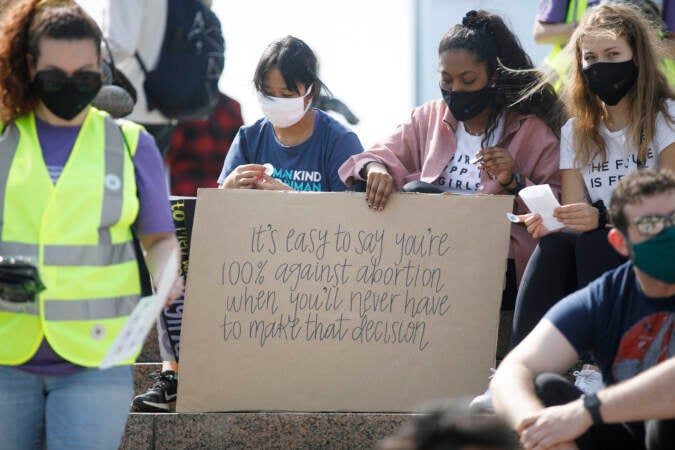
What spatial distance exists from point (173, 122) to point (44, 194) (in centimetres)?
394

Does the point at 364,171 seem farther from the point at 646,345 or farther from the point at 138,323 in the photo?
the point at 138,323

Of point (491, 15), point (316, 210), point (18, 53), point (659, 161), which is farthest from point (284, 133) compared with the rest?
point (18, 53)

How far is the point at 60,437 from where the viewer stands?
3.33m

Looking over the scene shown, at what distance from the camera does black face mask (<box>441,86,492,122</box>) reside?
5410 millimetres

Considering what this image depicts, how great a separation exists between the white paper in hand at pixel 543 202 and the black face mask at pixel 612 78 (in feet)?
→ 1.70

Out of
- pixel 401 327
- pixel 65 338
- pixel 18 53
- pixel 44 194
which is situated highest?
pixel 18 53

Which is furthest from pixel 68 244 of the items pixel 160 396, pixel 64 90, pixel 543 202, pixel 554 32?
pixel 554 32

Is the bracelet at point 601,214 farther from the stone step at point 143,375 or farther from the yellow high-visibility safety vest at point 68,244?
the yellow high-visibility safety vest at point 68,244

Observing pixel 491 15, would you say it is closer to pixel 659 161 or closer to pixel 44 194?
pixel 659 161

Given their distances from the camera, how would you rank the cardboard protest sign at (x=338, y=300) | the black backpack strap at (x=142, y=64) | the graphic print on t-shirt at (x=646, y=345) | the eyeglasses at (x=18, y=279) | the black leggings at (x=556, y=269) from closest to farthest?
the eyeglasses at (x=18, y=279)
the graphic print on t-shirt at (x=646, y=345)
the black leggings at (x=556, y=269)
the cardboard protest sign at (x=338, y=300)
the black backpack strap at (x=142, y=64)

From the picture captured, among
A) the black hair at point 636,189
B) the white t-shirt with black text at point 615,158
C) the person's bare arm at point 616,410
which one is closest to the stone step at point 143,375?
the white t-shirt with black text at point 615,158

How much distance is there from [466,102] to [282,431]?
164 cm

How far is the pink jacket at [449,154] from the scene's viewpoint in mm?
5352

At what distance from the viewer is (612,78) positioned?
5.01m
